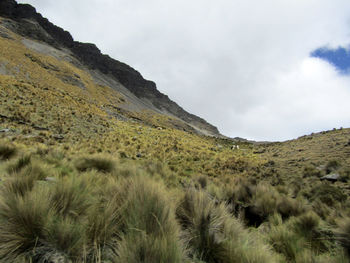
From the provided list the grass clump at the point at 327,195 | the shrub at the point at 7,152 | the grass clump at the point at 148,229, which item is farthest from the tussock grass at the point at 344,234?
the shrub at the point at 7,152

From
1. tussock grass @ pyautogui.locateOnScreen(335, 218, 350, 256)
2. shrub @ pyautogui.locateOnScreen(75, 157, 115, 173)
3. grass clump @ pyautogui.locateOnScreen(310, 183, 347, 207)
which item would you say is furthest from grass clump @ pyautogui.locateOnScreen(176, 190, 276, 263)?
grass clump @ pyautogui.locateOnScreen(310, 183, 347, 207)

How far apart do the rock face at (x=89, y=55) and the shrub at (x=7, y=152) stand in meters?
63.9

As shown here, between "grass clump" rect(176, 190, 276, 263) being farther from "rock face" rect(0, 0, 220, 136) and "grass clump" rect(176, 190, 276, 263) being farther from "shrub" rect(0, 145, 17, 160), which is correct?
A: "rock face" rect(0, 0, 220, 136)

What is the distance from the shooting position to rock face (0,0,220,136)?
56.4 metres

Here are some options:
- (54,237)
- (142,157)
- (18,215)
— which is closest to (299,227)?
(54,237)

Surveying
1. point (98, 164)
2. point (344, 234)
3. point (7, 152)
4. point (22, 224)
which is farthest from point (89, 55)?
point (344, 234)

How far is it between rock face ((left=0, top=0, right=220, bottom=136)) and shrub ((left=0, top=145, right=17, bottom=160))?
210 feet

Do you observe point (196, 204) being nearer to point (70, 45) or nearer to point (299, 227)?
point (299, 227)

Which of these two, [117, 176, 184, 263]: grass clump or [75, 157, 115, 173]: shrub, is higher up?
[117, 176, 184, 263]: grass clump

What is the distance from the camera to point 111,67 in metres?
86.2

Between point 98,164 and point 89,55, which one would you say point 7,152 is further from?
point 89,55

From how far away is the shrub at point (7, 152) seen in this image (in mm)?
5266

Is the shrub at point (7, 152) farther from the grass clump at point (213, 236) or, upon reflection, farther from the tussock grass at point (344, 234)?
the tussock grass at point (344, 234)

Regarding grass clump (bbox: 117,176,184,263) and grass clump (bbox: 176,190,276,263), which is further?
grass clump (bbox: 176,190,276,263)
